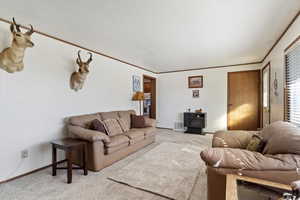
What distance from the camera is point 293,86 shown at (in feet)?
7.39

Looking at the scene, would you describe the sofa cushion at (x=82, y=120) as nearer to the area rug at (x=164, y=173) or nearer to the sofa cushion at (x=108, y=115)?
the sofa cushion at (x=108, y=115)

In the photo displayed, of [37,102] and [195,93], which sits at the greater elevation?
[195,93]

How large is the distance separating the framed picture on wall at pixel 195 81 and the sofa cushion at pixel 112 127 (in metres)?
3.39

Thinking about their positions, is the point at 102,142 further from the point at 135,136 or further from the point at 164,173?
the point at 164,173

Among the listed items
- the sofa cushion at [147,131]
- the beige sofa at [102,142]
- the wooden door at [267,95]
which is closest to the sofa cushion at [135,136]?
the beige sofa at [102,142]

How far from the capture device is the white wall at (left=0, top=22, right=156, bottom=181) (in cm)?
217

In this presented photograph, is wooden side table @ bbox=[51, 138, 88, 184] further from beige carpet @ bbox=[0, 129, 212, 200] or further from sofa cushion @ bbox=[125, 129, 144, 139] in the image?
sofa cushion @ bbox=[125, 129, 144, 139]

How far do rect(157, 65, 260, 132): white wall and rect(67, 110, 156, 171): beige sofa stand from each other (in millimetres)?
2547

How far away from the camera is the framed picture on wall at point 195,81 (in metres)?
5.43

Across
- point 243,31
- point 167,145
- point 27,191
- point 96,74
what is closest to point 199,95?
point 167,145

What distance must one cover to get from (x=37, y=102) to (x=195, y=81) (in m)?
4.77

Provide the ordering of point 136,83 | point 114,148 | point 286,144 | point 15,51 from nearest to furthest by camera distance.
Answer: point 286,144, point 15,51, point 114,148, point 136,83

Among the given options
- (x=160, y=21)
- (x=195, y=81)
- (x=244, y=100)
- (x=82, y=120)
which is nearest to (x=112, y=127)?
(x=82, y=120)

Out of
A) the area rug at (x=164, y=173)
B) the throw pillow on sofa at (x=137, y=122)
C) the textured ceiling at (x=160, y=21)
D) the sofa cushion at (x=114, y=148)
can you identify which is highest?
the textured ceiling at (x=160, y=21)
